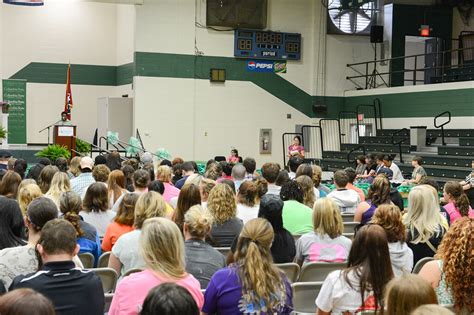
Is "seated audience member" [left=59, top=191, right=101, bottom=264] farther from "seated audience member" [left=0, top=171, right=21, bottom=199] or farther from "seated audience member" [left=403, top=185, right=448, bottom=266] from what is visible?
"seated audience member" [left=403, top=185, right=448, bottom=266]

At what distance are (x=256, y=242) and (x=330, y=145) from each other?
18334 millimetres

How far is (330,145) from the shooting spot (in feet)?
70.8

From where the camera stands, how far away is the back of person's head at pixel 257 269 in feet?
11.1

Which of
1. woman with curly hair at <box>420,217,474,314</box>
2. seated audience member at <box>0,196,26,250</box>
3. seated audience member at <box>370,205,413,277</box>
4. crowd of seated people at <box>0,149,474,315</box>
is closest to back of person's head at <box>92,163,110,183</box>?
crowd of seated people at <box>0,149,474,315</box>

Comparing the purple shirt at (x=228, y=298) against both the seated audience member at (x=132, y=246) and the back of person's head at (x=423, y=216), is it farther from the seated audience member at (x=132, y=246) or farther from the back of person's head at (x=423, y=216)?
the back of person's head at (x=423, y=216)

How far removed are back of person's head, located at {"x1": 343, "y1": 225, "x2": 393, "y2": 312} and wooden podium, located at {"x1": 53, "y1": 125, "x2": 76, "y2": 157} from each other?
47.7ft

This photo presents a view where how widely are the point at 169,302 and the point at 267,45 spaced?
18.9 meters

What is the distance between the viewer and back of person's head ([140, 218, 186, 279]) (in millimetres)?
3389

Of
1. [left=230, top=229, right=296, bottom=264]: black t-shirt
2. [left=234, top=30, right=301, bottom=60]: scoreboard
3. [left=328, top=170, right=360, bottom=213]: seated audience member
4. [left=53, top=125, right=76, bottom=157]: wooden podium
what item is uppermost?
[left=234, top=30, right=301, bottom=60]: scoreboard

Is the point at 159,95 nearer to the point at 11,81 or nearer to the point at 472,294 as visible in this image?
the point at 11,81

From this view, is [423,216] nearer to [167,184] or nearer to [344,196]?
[344,196]

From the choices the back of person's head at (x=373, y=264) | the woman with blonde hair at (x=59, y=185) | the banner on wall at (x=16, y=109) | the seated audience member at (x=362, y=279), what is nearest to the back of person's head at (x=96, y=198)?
the woman with blonde hair at (x=59, y=185)

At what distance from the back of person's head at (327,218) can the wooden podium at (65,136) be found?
13128 millimetres

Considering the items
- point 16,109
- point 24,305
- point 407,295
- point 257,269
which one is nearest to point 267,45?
point 16,109
